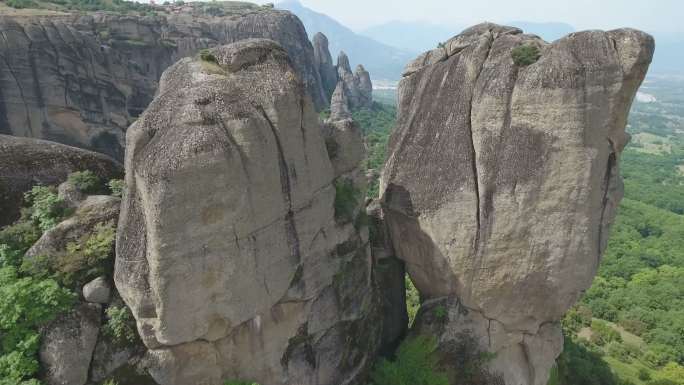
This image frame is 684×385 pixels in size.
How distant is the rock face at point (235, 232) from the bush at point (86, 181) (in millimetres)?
3277

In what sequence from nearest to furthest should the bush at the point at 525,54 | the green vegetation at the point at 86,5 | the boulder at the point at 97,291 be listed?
the boulder at the point at 97,291 → the bush at the point at 525,54 → the green vegetation at the point at 86,5

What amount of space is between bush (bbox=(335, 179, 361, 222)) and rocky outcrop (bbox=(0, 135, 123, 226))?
699cm

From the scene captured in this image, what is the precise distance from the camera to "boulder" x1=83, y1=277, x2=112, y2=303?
1086 centimetres

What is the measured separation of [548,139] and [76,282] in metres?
12.9

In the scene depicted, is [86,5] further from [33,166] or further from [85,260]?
[85,260]

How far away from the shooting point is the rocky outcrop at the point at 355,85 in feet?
349

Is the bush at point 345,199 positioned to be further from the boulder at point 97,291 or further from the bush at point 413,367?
the boulder at point 97,291

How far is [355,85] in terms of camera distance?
354 feet

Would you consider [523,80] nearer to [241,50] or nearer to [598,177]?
[598,177]

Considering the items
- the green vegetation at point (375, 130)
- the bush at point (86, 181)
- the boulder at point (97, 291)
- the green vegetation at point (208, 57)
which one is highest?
the green vegetation at point (208, 57)

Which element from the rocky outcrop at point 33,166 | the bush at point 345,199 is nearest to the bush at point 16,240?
the rocky outcrop at point 33,166

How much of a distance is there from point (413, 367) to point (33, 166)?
13051 millimetres

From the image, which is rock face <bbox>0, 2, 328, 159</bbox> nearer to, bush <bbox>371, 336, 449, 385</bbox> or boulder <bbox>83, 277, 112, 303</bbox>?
boulder <bbox>83, 277, 112, 303</bbox>

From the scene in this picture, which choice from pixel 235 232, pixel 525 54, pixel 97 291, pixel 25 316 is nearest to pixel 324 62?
pixel 525 54
